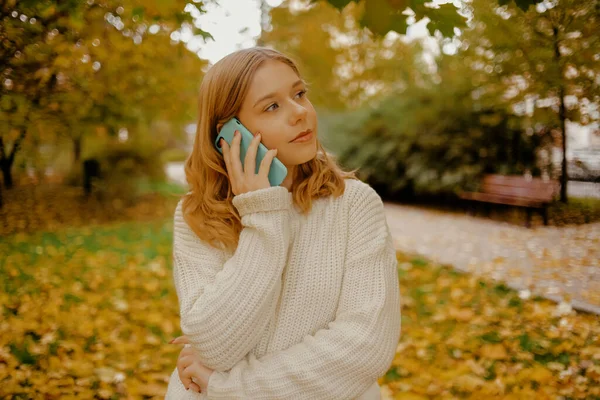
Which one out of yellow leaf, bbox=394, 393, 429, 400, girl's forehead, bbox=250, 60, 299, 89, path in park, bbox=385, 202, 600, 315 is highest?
girl's forehead, bbox=250, 60, 299, 89

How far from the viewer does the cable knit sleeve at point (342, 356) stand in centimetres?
133

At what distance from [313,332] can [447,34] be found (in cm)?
164

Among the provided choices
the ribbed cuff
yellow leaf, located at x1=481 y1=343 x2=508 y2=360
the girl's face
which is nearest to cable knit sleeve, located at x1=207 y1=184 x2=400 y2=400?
the ribbed cuff

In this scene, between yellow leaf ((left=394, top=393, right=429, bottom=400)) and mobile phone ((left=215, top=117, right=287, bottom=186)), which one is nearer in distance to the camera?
mobile phone ((left=215, top=117, right=287, bottom=186))

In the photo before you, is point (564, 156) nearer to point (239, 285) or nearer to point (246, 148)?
point (246, 148)

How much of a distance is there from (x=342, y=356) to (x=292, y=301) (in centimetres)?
25

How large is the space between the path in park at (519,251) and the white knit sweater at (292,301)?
1685mm

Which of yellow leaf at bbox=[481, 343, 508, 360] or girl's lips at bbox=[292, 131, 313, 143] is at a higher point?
girl's lips at bbox=[292, 131, 313, 143]

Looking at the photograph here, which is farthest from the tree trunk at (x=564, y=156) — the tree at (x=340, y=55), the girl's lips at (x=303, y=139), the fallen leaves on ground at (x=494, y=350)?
the tree at (x=340, y=55)

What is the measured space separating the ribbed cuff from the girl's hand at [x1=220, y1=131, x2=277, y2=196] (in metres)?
0.04

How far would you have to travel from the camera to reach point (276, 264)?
4.59 feet

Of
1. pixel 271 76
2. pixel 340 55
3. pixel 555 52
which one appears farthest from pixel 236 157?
pixel 340 55

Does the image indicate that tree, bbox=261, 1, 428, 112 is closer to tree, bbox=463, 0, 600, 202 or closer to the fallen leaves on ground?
the fallen leaves on ground

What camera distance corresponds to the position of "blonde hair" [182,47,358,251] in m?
1.54
